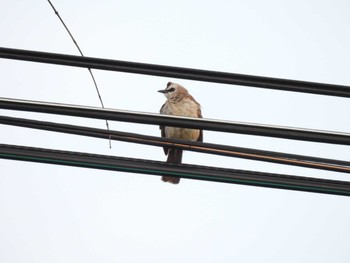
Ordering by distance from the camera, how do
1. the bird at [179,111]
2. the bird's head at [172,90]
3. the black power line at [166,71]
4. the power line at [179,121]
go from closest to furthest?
the power line at [179,121] < the black power line at [166,71] < the bird at [179,111] < the bird's head at [172,90]

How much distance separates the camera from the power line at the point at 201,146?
2906 mm

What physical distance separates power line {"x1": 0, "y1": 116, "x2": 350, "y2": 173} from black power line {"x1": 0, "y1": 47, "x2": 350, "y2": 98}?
0.40 metres

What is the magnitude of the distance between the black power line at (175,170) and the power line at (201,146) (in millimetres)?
100

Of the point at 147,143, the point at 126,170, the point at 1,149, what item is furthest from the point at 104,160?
the point at 1,149

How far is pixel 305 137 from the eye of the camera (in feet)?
9.32

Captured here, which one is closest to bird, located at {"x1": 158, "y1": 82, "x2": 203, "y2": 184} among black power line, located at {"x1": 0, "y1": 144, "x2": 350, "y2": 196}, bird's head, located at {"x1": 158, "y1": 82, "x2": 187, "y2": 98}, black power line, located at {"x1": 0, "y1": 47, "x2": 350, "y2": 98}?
bird's head, located at {"x1": 158, "y1": 82, "x2": 187, "y2": 98}

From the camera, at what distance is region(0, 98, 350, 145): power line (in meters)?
2.83

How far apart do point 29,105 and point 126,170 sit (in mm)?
621

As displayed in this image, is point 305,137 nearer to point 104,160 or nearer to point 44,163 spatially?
point 104,160

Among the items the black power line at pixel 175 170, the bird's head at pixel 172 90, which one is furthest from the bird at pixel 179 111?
the black power line at pixel 175 170

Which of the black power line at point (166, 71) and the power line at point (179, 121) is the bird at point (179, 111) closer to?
the black power line at point (166, 71)

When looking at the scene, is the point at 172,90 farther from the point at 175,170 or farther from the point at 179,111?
the point at 175,170

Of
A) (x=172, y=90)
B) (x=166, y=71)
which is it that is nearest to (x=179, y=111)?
(x=172, y=90)

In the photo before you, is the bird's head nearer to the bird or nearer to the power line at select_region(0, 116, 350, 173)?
the bird
